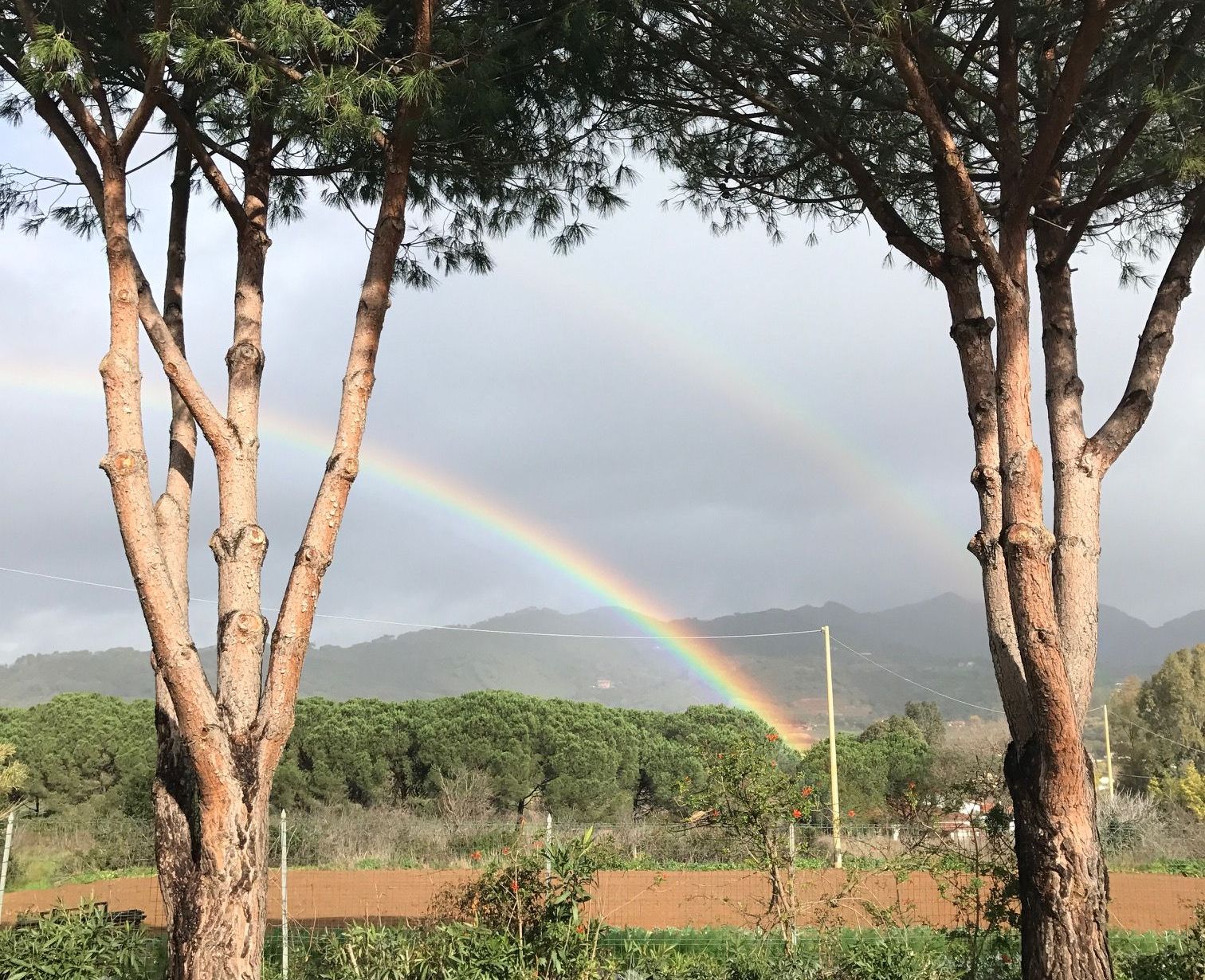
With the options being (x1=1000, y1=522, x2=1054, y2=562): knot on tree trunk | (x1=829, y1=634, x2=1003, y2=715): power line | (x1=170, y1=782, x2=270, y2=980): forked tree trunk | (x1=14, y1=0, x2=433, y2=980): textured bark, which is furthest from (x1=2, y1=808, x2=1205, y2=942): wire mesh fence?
(x1=829, y1=634, x2=1003, y2=715): power line

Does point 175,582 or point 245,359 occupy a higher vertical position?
point 245,359

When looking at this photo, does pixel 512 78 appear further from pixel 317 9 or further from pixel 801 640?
pixel 801 640

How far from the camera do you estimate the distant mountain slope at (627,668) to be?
77000 mm

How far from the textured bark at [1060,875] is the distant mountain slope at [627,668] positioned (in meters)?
49.5

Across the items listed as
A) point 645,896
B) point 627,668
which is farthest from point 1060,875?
point 627,668

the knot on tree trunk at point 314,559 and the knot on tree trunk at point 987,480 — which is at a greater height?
the knot on tree trunk at point 987,480

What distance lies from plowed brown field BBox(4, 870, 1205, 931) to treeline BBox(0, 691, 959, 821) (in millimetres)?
4852

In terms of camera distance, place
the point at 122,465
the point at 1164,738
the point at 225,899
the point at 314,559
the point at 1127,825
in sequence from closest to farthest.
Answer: the point at 225,899 < the point at 122,465 < the point at 314,559 < the point at 1127,825 < the point at 1164,738

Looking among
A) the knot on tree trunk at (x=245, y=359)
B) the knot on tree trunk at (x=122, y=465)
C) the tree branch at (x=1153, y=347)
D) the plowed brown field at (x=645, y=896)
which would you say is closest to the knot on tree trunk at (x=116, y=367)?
the knot on tree trunk at (x=122, y=465)

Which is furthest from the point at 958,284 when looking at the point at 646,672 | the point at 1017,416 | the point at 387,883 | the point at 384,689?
the point at 646,672

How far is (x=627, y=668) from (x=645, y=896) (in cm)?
13849

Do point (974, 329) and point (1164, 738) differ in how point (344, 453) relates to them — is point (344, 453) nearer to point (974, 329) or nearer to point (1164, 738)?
point (974, 329)

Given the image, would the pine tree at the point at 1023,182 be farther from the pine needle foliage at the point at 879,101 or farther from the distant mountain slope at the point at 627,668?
the distant mountain slope at the point at 627,668

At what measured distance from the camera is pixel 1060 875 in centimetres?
445
